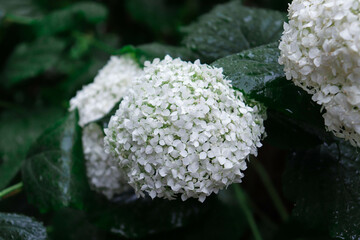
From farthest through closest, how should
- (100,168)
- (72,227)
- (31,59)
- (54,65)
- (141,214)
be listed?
(54,65)
(31,59)
(72,227)
(141,214)
(100,168)

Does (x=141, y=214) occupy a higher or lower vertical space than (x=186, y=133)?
lower

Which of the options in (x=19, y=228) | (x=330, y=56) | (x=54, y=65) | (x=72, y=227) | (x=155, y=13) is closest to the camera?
(x=330, y=56)

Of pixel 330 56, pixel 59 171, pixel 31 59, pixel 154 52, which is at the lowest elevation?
pixel 31 59

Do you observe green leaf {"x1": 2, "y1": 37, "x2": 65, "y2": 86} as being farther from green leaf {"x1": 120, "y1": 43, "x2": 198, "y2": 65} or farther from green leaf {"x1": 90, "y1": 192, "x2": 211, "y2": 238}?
green leaf {"x1": 90, "y1": 192, "x2": 211, "y2": 238}

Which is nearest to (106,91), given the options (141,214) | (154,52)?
(154,52)

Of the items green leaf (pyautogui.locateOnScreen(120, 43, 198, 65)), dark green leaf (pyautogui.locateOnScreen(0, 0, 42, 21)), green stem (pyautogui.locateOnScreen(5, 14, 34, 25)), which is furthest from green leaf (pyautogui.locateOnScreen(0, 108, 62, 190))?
green leaf (pyautogui.locateOnScreen(120, 43, 198, 65))

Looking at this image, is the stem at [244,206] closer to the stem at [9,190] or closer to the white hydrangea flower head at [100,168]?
the white hydrangea flower head at [100,168]

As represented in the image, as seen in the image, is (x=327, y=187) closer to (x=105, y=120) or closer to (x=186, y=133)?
(x=186, y=133)
